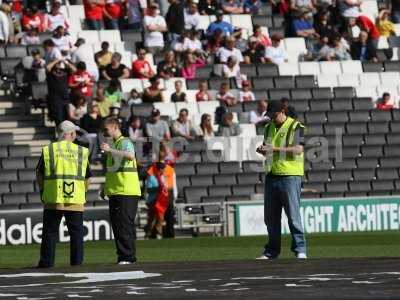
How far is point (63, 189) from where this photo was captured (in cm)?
1816

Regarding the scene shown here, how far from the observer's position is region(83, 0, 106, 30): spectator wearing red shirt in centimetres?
3531

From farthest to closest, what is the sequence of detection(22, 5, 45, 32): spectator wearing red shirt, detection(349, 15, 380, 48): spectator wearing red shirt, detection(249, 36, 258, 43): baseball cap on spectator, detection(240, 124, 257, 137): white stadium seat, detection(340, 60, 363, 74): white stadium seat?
detection(349, 15, 380, 48): spectator wearing red shirt, detection(340, 60, 363, 74): white stadium seat, detection(249, 36, 258, 43): baseball cap on spectator, detection(240, 124, 257, 137): white stadium seat, detection(22, 5, 45, 32): spectator wearing red shirt

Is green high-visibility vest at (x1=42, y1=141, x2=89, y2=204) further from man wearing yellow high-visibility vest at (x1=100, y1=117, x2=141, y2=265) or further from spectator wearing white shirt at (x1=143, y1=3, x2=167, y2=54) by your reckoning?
spectator wearing white shirt at (x1=143, y1=3, x2=167, y2=54)

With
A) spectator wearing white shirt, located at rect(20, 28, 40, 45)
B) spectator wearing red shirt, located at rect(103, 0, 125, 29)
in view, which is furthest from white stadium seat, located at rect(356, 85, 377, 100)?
spectator wearing white shirt, located at rect(20, 28, 40, 45)

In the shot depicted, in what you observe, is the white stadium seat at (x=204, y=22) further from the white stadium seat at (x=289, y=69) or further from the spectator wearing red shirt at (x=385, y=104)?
the spectator wearing red shirt at (x=385, y=104)

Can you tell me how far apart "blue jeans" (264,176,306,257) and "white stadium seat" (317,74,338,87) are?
63.4 ft

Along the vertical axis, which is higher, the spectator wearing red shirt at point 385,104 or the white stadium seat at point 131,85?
the white stadium seat at point 131,85

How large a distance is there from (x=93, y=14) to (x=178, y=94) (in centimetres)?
296

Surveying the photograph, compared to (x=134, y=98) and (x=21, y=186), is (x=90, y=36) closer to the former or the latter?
(x=134, y=98)

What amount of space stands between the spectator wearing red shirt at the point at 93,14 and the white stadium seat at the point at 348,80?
21.9 feet

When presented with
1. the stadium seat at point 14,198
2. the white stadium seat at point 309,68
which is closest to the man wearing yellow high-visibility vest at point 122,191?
the stadium seat at point 14,198

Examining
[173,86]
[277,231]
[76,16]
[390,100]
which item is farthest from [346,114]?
[277,231]

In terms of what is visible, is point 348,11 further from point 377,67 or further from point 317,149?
point 317,149

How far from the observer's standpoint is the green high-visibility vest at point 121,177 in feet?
61.2
